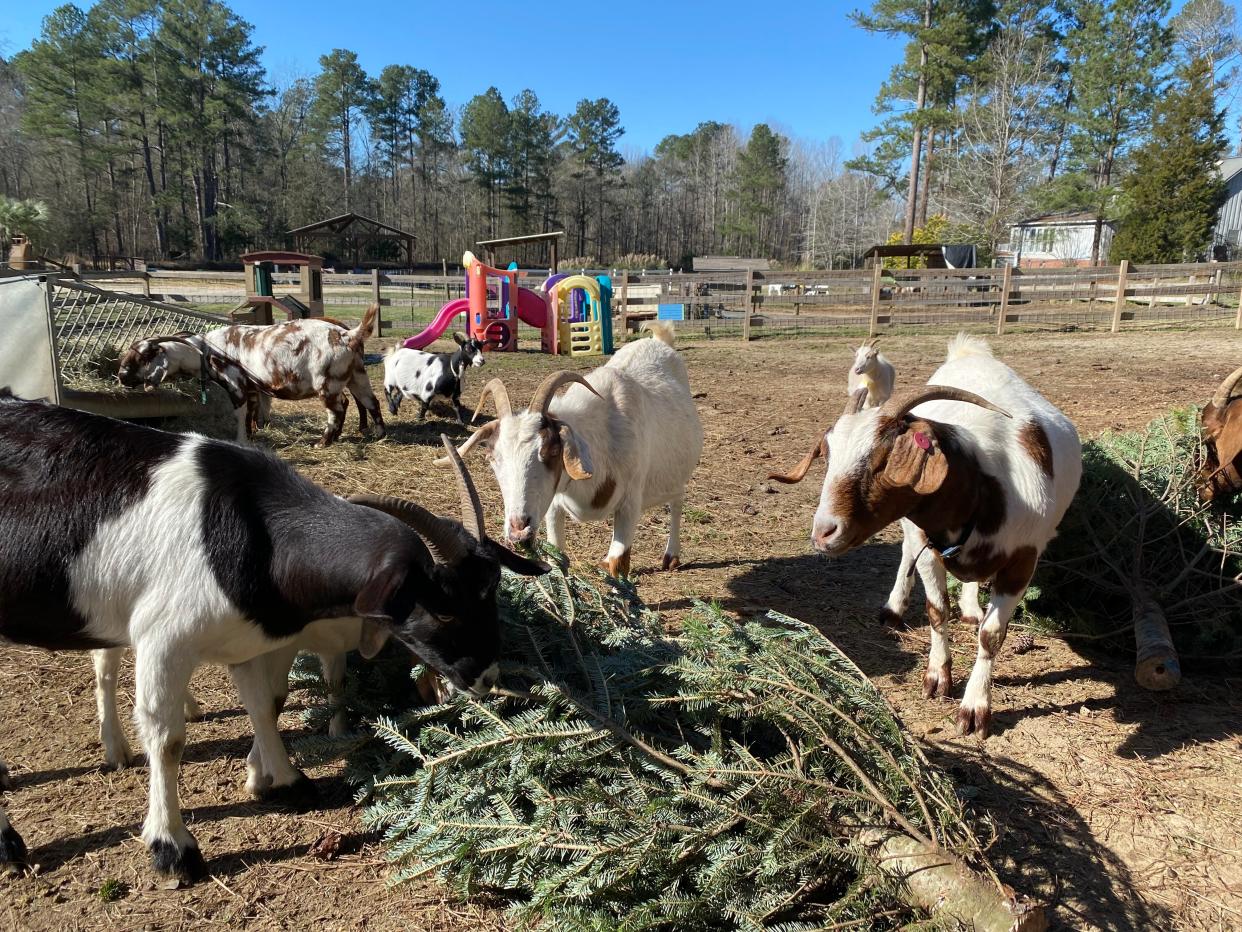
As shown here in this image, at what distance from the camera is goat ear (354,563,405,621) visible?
2.76 metres

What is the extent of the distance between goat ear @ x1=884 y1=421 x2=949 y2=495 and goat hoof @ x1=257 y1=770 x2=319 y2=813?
113 inches

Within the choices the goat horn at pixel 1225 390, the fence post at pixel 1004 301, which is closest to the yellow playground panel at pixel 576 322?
the fence post at pixel 1004 301

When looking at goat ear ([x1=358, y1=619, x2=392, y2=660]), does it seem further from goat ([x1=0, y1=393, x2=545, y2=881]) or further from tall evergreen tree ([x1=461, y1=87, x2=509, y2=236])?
tall evergreen tree ([x1=461, y1=87, x2=509, y2=236])

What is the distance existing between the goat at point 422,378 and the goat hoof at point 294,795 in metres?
8.23

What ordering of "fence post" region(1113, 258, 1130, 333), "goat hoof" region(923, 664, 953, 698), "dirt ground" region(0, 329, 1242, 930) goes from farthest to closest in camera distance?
"fence post" region(1113, 258, 1130, 333) → "goat hoof" region(923, 664, 953, 698) → "dirt ground" region(0, 329, 1242, 930)

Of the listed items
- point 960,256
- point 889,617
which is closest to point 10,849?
point 889,617

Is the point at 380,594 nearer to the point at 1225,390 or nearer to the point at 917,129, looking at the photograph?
the point at 1225,390

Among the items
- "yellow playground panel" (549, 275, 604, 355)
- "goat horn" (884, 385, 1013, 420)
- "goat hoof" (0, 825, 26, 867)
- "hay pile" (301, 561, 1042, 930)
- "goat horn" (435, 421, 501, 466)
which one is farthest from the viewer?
"yellow playground panel" (549, 275, 604, 355)

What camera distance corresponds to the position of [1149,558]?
4.95m

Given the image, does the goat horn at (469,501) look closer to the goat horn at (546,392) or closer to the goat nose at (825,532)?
the goat horn at (546,392)

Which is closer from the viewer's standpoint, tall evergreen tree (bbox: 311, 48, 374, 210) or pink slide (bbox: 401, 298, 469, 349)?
pink slide (bbox: 401, 298, 469, 349)

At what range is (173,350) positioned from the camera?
29.1 ft

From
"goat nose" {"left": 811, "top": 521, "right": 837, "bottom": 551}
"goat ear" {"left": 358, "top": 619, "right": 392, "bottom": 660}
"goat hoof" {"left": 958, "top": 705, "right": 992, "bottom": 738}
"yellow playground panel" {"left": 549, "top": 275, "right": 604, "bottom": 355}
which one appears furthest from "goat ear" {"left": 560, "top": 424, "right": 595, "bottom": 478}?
"yellow playground panel" {"left": 549, "top": 275, "right": 604, "bottom": 355}

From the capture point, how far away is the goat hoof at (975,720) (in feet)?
12.8
